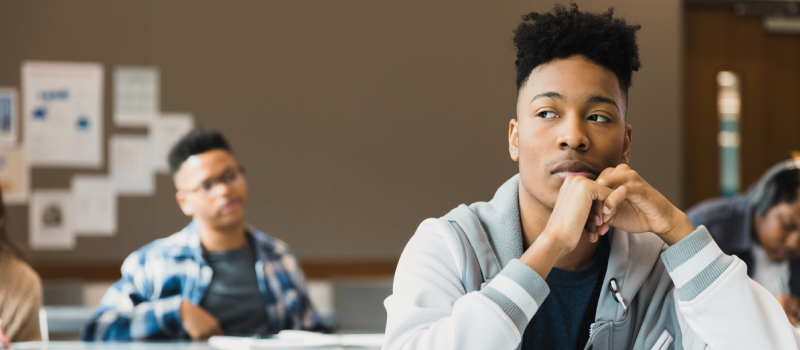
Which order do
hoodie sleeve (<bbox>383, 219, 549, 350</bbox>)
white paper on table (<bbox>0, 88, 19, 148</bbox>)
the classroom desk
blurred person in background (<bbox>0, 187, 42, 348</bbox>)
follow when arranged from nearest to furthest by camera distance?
hoodie sleeve (<bbox>383, 219, 549, 350</bbox>), the classroom desk, blurred person in background (<bbox>0, 187, 42, 348</bbox>), white paper on table (<bbox>0, 88, 19, 148</bbox>)

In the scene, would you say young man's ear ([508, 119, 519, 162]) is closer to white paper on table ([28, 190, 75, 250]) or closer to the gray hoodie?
the gray hoodie

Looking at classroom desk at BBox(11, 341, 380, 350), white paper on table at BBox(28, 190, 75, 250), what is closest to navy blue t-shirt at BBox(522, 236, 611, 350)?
classroom desk at BBox(11, 341, 380, 350)

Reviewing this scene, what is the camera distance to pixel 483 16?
10.8 feet

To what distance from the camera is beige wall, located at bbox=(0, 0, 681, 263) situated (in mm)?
3135

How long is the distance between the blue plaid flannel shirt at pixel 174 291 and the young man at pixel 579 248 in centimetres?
137

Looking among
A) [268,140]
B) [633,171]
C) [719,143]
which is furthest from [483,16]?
[633,171]

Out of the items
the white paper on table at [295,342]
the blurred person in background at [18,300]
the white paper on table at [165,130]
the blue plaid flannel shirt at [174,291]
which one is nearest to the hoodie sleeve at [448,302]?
the white paper on table at [295,342]

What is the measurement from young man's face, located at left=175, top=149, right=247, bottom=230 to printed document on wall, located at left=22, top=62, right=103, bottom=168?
974 mm

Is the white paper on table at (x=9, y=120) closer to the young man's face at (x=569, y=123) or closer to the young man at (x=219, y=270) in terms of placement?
the young man at (x=219, y=270)

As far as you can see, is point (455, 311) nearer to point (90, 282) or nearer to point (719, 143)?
point (90, 282)

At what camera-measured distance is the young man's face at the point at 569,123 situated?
38.6 inches

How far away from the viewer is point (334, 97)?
128 inches

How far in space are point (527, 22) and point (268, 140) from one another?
231 cm

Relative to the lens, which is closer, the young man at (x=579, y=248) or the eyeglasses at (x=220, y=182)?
the young man at (x=579, y=248)
